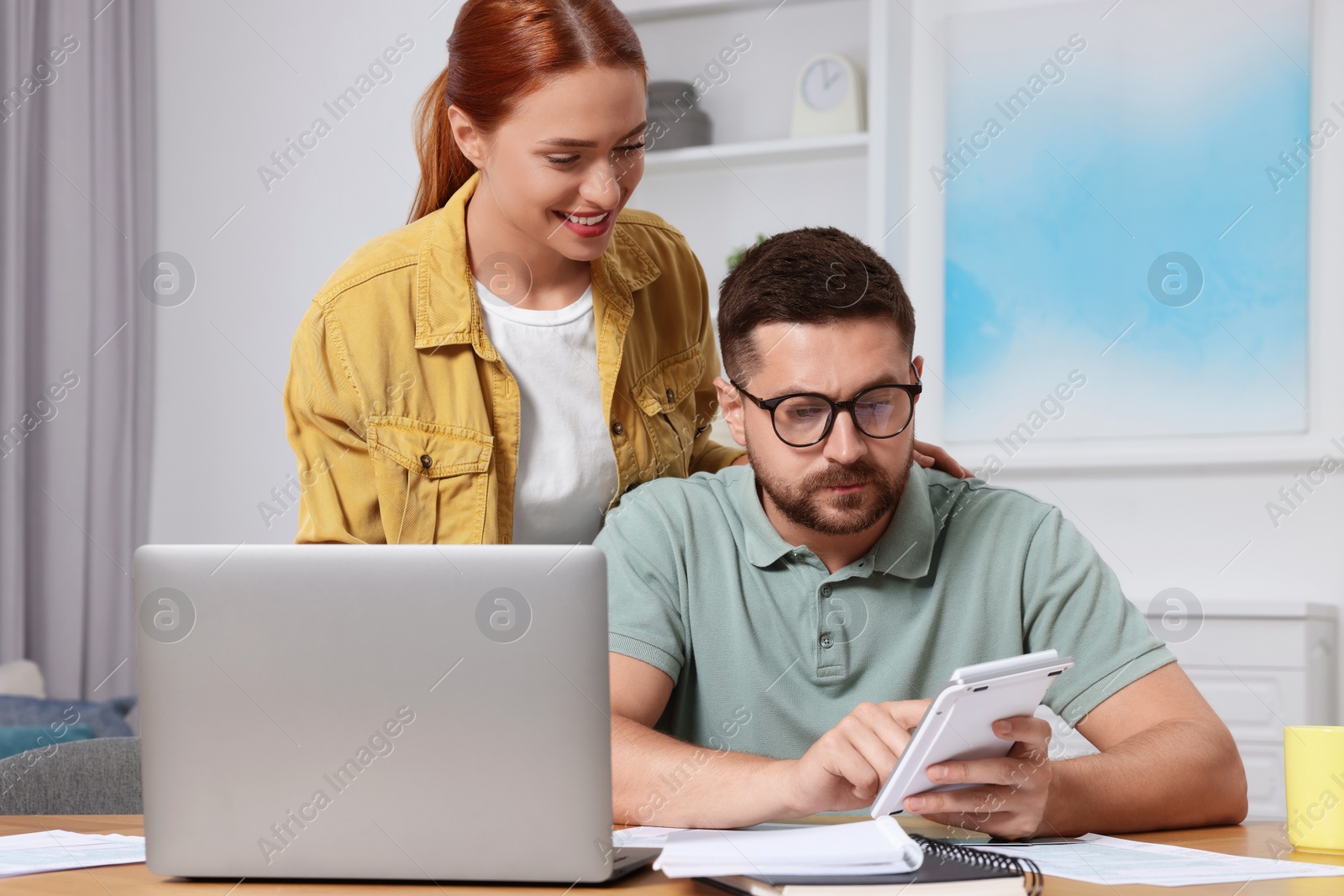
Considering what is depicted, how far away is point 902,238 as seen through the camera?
3242 millimetres

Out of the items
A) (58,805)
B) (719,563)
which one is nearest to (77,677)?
(58,805)

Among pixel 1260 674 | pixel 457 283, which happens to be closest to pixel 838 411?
pixel 457 283

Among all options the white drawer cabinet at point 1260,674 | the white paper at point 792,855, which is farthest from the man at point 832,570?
the white drawer cabinet at point 1260,674

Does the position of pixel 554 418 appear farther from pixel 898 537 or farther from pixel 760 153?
pixel 760 153

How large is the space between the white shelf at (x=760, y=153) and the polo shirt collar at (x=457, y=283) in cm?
143

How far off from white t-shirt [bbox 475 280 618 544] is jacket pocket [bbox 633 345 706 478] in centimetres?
7

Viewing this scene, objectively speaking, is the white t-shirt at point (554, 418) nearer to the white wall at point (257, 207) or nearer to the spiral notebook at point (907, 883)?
the spiral notebook at point (907, 883)

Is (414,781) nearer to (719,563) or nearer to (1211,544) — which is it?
(719,563)

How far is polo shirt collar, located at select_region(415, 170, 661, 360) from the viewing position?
1.65m

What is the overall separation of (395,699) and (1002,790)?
50 centimetres

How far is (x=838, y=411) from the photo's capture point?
54.5 inches

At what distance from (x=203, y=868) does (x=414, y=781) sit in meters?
0.18

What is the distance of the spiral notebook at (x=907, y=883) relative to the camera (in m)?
0.81

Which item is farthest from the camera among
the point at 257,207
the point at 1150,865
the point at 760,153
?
the point at 257,207
